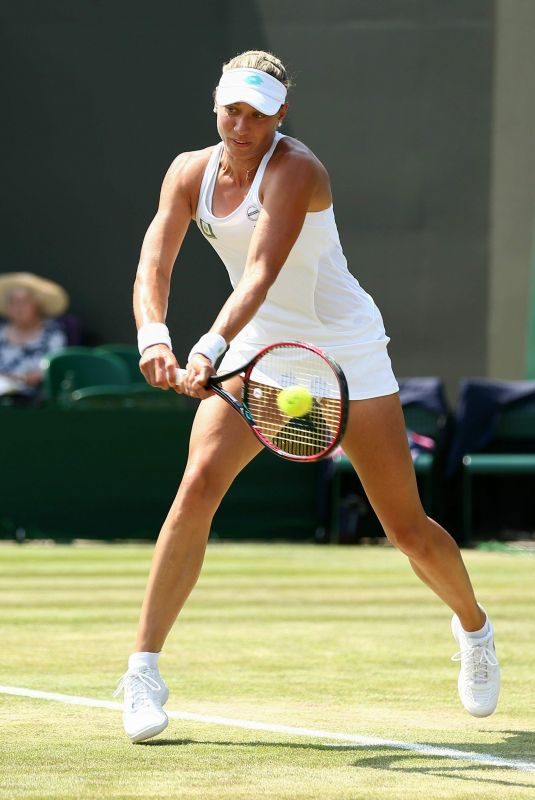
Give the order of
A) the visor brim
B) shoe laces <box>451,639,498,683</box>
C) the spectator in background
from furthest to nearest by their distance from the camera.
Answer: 1. the spectator in background
2. shoe laces <box>451,639,498,683</box>
3. the visor brim

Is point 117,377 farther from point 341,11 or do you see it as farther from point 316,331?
point 316,331

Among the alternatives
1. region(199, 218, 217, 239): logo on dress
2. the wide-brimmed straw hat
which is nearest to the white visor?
region(199, 218, 217, 239): logo on dress

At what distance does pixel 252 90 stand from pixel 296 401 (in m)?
0.87

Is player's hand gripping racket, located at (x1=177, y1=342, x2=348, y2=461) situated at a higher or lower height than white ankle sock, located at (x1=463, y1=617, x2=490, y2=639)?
higher

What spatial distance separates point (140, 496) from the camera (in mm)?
10719

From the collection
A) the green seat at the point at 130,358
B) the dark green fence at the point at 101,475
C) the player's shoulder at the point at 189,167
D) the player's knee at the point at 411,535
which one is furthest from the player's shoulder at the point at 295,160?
the green seat at the point at 130,358

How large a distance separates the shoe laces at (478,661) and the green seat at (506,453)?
6.40 metres

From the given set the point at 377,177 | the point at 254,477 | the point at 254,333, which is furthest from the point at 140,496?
the point at 254,333

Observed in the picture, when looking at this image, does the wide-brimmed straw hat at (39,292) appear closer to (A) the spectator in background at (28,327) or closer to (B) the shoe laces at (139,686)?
(A) the spectator in background at (28,327)

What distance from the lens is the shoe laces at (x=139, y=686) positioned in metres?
4.14

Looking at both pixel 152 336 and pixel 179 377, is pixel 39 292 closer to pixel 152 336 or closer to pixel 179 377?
pixel 152 336

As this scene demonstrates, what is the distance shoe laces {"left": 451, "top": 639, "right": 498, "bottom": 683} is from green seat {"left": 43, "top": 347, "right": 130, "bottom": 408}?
24.1ft

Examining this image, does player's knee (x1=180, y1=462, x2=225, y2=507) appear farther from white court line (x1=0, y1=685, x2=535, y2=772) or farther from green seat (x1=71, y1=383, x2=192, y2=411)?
green seat (x1=71, y1=383, x2=192, y2=411)

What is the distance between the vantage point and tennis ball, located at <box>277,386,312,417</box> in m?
4.06
